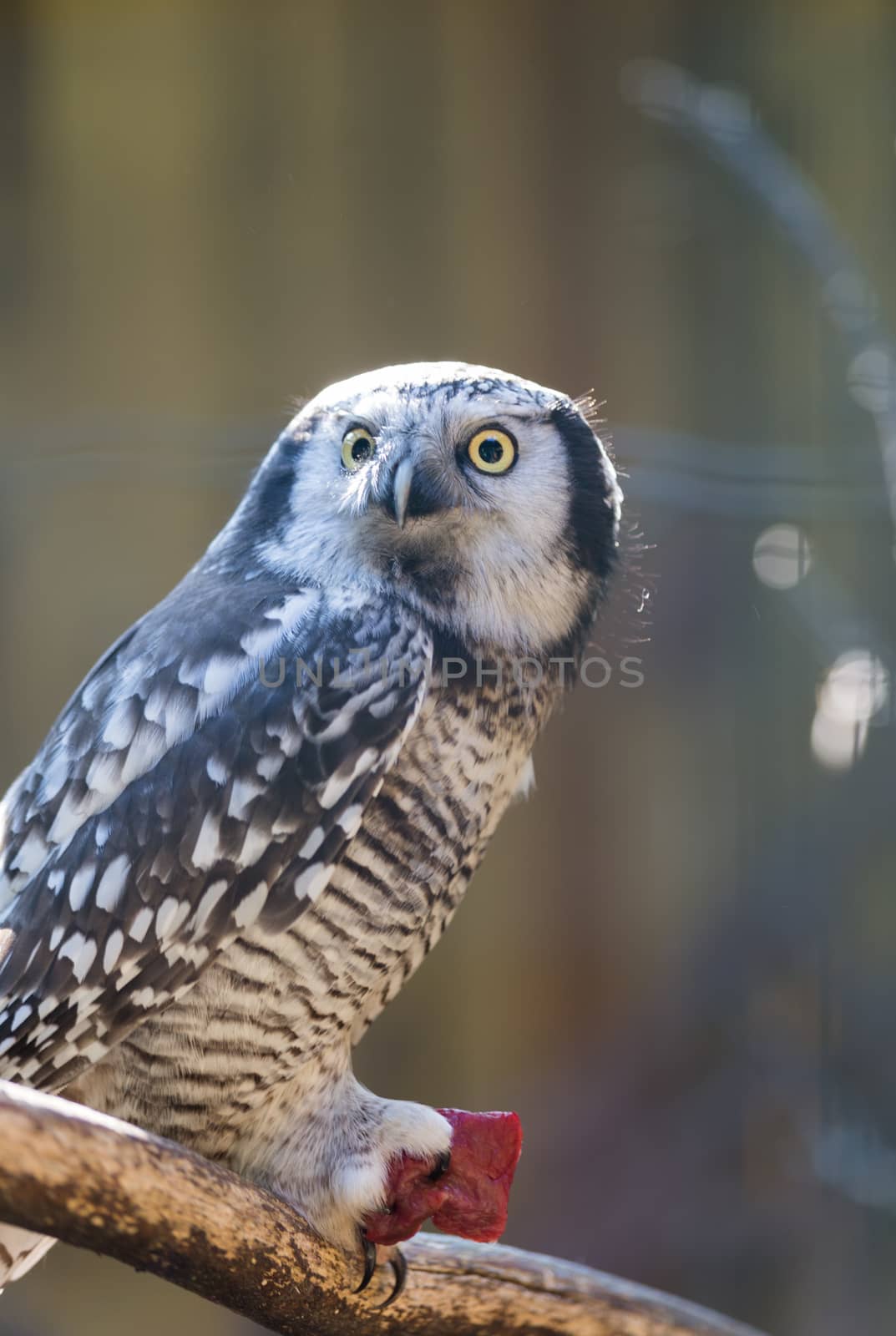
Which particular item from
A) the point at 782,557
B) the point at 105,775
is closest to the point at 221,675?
the point at 105,775

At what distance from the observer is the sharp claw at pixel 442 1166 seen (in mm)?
1480

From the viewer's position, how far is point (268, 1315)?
1299 mm

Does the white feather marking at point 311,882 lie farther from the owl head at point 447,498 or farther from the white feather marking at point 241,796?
the owl head at point 447,498

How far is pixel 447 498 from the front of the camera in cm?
144

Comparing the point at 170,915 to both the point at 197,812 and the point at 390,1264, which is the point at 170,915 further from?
the point at 390,1264

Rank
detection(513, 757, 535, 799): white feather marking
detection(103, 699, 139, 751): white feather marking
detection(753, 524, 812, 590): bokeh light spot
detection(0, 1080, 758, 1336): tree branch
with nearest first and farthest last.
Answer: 1. detection(0, 1080, 758, 1336): tree branch
2. detection(103, 699, 139, 751): white feather marking
3. detection(513, 757, 535, 799): white feather marking
4. detection(753, 524, 812, 590): bokeh light spot

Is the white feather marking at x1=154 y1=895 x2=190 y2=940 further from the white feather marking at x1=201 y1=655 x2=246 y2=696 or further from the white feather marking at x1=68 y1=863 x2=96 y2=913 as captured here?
the white feather marking at x1=201 y1=655 x2=246 y2=696

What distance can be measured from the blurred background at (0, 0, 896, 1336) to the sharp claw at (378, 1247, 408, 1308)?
138 cm

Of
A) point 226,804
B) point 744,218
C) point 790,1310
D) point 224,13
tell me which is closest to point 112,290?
point 224,13

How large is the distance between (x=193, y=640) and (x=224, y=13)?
1962 mm

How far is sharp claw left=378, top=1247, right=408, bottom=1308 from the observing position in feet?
4.75

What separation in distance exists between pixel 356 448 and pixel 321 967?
584 millimetres

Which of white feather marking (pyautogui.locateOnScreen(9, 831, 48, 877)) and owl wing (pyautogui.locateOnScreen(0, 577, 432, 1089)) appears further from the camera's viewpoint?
white feather marking (pyautogui.locateOnScreen(9, 831, 48, 877))

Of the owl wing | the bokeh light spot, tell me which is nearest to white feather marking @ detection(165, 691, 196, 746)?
the owl wing
